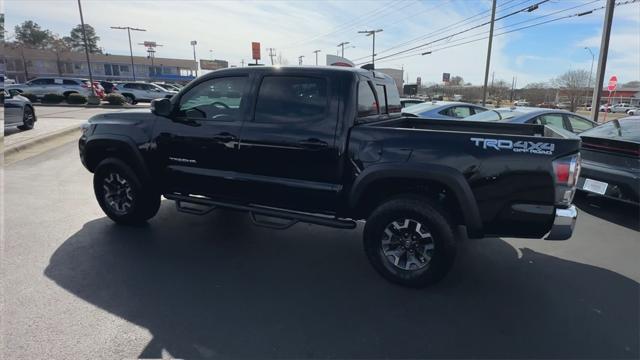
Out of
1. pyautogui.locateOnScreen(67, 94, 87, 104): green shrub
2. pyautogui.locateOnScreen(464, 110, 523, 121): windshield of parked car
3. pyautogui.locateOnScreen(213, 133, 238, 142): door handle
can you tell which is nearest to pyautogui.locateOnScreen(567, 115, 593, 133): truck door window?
pyautogui.locateOnScreen(464, 110, 523, 121): windshield of parked car

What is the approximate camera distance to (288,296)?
129 inches

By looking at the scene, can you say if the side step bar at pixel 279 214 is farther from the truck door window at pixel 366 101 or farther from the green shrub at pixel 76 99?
the green shrub at pixel 76 99

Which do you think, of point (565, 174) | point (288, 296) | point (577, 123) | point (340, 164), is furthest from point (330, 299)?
point (577, 123)

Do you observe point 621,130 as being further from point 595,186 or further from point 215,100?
point 215,100

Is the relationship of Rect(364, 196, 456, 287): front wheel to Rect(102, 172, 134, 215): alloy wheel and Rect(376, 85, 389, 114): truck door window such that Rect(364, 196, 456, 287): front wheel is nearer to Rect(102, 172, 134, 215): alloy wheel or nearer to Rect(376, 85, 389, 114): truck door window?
Rect(376, 85, 389, 114): truck door window

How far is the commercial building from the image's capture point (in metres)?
A: 71.6

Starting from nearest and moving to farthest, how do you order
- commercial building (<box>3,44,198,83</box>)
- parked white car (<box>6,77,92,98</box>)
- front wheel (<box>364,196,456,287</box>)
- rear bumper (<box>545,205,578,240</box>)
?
rear bumper (<box>545,205,578,240</box>), front wheel (<box>364,196,456,287</box>), parked white car (<box>6,77,92,98</box>), commercial building (<box>3,44,198,83</box>)

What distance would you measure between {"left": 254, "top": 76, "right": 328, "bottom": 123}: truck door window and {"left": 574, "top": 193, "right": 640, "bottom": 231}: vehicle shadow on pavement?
4.59 metres

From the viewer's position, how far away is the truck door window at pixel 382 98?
4.23 metres

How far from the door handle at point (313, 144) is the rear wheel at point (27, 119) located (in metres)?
11.9

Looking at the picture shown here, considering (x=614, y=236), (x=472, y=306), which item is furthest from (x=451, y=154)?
(x=614, y=236)

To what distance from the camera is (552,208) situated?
3109 mm

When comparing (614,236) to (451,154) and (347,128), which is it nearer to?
(451,154)

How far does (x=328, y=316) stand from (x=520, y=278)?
1966 millimetres
